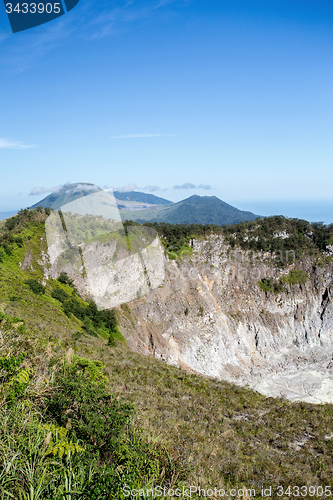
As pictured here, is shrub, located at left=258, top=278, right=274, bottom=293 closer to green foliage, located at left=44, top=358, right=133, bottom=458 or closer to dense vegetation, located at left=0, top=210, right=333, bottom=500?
dense vegetation, located at left=0, top=210, right=333, bottom=500

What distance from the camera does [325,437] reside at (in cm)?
1119

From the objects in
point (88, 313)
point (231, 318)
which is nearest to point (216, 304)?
point (231, 318)

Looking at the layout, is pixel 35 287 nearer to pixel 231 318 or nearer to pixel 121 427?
pixel 121 427

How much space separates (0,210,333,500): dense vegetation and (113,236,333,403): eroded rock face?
1558cm

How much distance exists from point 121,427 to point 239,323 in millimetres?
37918

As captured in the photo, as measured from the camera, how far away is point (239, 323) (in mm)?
41188

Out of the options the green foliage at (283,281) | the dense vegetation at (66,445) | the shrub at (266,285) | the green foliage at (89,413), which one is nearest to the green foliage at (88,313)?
the green foliage at (89,413)

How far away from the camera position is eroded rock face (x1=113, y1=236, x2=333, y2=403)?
34500mm

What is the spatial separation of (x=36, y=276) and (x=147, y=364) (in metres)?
15.0

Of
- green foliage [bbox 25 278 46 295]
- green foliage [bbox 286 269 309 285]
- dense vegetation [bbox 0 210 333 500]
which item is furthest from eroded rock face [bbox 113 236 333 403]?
dense vegetation [bbox 0 210 333 500]

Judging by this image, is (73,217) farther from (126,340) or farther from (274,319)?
(274,319)

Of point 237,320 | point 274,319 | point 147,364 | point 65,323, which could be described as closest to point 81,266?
point 65,323

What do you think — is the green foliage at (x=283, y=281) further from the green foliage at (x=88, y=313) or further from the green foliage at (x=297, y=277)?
the green foliage at (x=88, y=313)

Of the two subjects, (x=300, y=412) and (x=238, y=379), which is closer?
(x=300, y=412)
